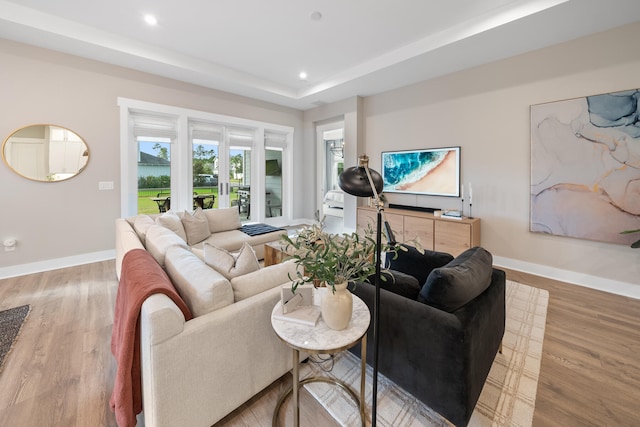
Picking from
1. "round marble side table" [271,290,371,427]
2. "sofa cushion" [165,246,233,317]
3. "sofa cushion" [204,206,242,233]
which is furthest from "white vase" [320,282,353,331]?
"sofa cushion" [204,206,242,233]

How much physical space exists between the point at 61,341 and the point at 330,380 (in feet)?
7.05

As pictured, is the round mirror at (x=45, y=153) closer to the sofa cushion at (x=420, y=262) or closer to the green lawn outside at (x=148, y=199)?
the green lawn outside at (x=148, y=199)

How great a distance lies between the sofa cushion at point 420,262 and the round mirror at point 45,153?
14.4 ft

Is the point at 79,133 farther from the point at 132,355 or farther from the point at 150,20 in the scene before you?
the point at 132,355

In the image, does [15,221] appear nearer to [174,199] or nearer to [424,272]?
[174,199]

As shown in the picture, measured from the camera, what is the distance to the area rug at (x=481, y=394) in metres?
1.45

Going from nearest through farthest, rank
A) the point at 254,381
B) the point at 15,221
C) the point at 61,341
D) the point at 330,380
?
the point at 254,381, the point at 330,380, the point at 61,341, the point at 15,221

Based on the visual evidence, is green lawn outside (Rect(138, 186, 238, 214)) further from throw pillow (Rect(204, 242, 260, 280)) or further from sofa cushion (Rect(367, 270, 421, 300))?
sofa cushion (Rect(367, 270, 421, 300))

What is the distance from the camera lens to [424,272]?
2.17 metres

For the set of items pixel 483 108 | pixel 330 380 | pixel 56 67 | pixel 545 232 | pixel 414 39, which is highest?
pixel 414 39

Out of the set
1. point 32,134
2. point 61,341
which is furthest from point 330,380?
point 32,134

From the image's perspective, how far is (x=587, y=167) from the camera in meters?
3.09

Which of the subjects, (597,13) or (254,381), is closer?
(254,381)

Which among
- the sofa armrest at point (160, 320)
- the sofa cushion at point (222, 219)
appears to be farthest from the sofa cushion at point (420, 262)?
the sofa cushion at point (222, 219)
